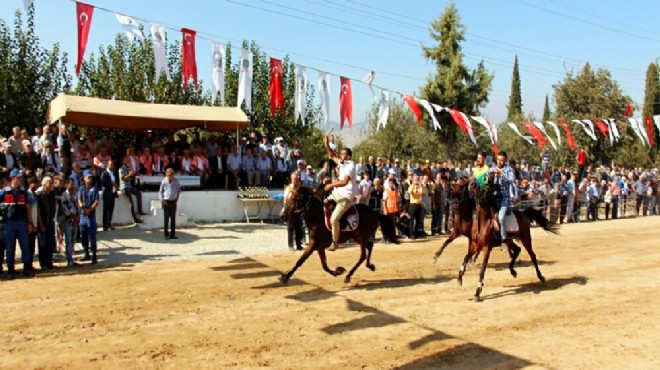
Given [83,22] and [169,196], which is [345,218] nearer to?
[169,196]

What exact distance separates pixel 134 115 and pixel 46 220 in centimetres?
821

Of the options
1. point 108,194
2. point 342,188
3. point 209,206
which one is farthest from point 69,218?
point 209,206

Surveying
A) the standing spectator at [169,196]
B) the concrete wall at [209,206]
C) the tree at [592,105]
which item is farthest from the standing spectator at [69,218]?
the tree at [592,105]

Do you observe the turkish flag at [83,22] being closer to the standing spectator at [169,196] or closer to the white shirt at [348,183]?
the standing spectator at [169,196]

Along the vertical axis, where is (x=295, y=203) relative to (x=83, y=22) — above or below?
below

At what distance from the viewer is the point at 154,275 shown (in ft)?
37.8

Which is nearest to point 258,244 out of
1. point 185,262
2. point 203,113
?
point 185,262

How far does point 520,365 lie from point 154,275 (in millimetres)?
7830

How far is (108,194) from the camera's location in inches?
651

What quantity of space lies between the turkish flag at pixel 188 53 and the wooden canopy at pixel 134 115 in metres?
3.09

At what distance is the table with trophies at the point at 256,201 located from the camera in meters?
20.4

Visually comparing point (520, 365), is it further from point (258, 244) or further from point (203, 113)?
point (203, 113)

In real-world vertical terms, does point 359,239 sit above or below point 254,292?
above

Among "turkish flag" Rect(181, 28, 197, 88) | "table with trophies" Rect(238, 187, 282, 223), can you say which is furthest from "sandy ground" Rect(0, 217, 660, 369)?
"table with trophies" Rect(238, 187, 282, 223)
